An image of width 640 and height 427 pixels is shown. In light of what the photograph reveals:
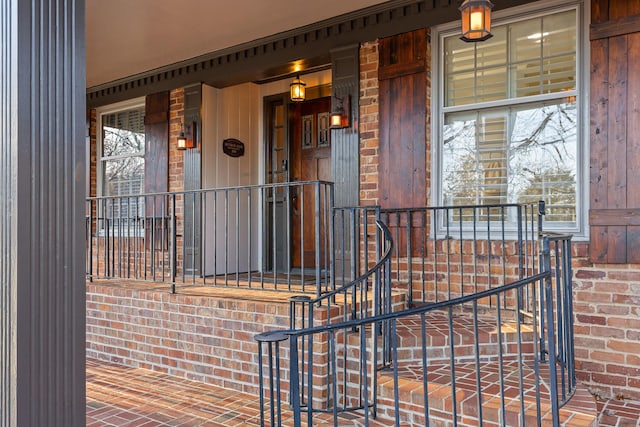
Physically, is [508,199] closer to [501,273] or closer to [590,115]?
[501,273]

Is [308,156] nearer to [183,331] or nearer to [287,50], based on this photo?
[287,50]

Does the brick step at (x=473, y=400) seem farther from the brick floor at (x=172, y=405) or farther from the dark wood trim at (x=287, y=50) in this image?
the dark wood trim at (x=287, y=50)

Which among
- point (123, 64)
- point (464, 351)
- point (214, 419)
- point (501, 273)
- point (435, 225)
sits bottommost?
point (214, 419)

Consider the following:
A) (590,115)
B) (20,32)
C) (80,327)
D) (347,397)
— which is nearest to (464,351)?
(347,397)

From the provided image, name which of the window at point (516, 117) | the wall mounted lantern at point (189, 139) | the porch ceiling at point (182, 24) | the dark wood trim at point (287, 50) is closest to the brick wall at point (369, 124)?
the dark wood trim at point (287, 50)

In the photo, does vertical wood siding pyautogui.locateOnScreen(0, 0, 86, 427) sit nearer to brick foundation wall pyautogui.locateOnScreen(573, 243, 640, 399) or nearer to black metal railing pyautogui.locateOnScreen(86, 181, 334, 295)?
brick foundation wall pyautogui.locateOnScreen(573, 243, 640, 399)

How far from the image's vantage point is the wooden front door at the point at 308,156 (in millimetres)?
5723

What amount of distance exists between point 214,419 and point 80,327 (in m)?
2.12

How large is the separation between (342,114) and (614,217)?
2417 mm

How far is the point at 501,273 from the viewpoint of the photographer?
4000 mm

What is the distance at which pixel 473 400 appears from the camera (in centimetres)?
268

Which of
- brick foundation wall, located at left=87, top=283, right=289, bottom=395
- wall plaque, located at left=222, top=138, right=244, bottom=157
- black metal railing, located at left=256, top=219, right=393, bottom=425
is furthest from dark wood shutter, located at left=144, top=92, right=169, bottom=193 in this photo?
black metal railing, located at left=256, top=219, right=393, bottom=425

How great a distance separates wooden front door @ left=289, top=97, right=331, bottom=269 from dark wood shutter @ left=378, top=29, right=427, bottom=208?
122cm

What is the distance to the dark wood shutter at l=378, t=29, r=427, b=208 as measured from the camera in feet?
14.3
